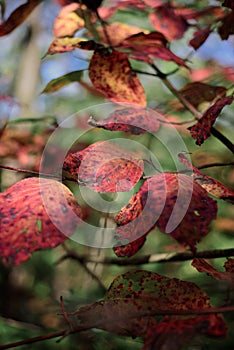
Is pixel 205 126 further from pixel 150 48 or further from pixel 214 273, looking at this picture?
pixel 150 48

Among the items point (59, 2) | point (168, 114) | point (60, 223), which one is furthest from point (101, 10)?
point (60, 223)

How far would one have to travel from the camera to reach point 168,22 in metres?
0.64

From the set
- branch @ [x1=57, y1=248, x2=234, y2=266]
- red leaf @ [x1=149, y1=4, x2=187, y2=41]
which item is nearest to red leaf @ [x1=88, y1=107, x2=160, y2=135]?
branch @ [x1=57, y1=248, x2=234, y2=266]

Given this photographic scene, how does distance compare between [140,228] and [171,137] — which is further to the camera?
[171,137]

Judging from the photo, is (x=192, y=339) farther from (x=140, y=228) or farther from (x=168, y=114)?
(x=168, y=114)

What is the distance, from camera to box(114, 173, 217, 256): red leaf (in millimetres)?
282

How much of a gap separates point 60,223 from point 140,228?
5 cm

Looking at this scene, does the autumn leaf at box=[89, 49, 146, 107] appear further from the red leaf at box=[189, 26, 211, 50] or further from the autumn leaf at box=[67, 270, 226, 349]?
the autumn leaf at box=[67, 270, 226, 349]

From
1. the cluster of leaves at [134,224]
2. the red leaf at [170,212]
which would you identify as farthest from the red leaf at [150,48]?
the red leaf at [170,212]

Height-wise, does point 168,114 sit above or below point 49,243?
below

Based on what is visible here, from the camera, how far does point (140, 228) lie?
0.30 meters

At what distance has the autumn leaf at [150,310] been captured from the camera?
0.25 m

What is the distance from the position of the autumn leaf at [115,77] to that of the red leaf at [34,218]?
6.8 inches

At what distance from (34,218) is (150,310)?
0.10m
